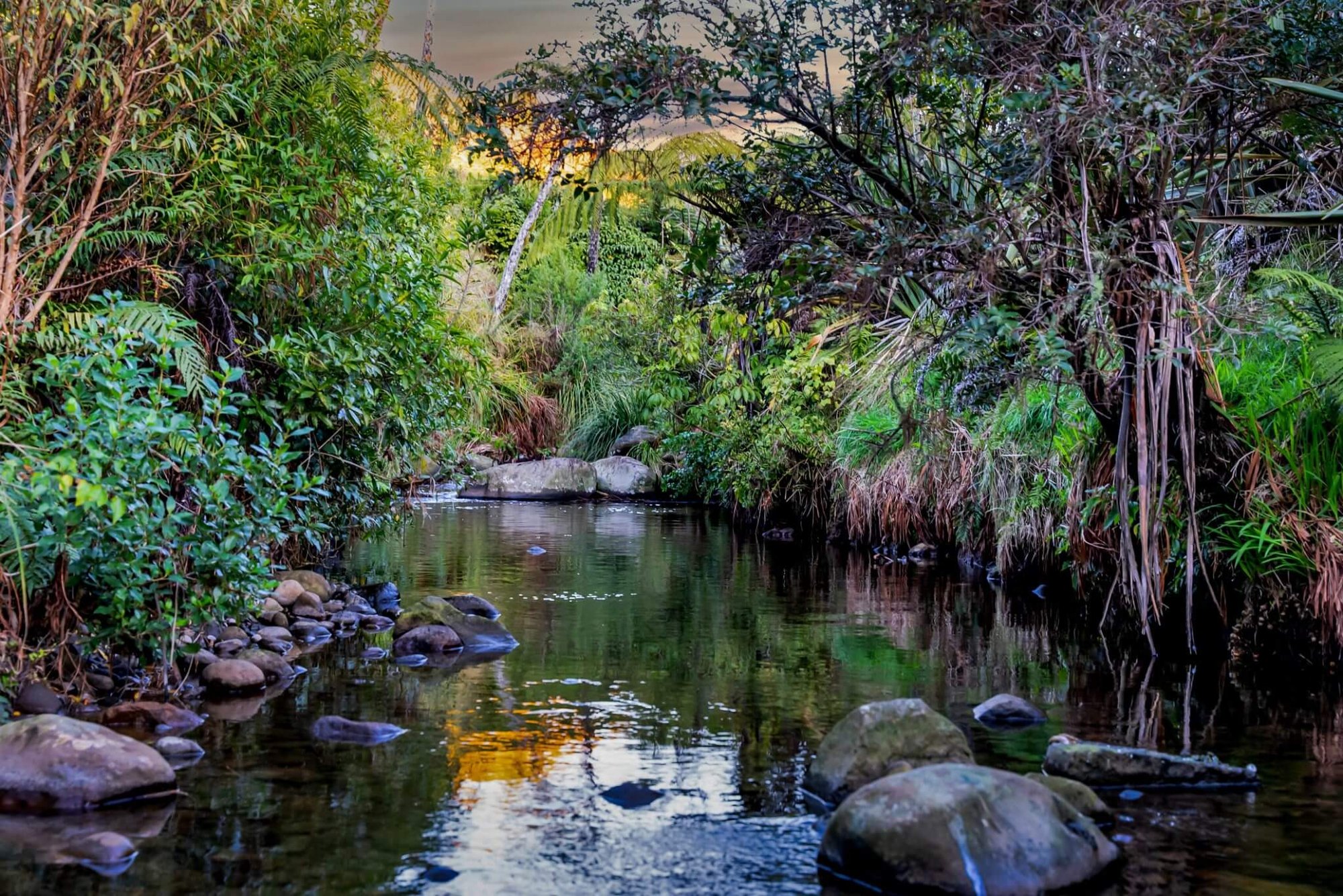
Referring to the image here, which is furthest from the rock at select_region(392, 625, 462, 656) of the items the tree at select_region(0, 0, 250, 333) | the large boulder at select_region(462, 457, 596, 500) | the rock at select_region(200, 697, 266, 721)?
the large boulder at select_region(462, 457, 596, 500)

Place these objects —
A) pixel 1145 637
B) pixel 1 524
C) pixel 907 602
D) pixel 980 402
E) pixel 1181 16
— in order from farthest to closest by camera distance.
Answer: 1. pixel 907 602
2. pixel 1145 637
3. pixel 980 402
4. pixel 1181 16
5. pixel 1 524

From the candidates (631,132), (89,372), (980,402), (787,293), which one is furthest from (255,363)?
(980,402)

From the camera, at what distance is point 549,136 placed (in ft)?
21.4

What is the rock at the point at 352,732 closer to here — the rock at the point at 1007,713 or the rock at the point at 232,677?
the rock at the point at 232,677

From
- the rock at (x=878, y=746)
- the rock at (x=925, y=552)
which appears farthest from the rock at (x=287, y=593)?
the rock at (x=925, y=552)

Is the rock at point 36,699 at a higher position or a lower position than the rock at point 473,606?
lower

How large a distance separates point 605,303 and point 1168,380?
1437 centimetres

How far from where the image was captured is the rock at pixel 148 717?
207 inches

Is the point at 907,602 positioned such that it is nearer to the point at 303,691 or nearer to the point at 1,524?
the point at 303,691

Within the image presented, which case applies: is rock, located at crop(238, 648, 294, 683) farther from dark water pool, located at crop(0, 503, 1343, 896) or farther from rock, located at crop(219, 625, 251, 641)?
rock, located at crop(219, 625, 251, 641)

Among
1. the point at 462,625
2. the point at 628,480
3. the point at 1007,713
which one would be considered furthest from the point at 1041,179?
the point at 628,480

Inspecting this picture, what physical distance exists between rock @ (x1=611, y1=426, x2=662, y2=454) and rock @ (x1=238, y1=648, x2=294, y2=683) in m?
15.1

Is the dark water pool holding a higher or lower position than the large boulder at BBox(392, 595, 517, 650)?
lower

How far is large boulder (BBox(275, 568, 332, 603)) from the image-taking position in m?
8.39
